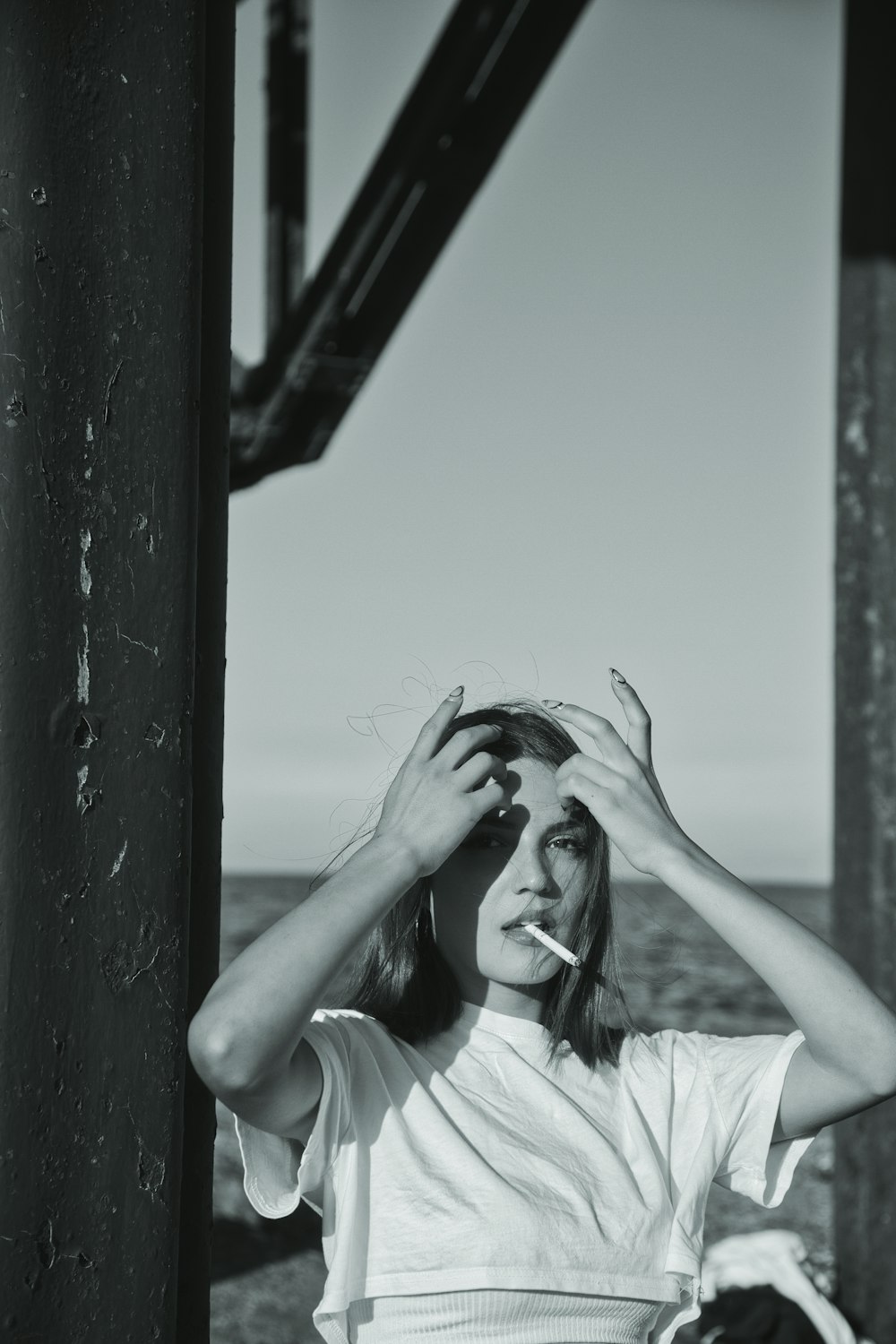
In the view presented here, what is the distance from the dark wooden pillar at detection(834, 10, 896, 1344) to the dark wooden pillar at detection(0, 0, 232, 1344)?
1.78 m

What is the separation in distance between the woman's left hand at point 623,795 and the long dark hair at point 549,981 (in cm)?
12

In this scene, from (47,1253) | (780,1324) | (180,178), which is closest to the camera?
(47,1253)

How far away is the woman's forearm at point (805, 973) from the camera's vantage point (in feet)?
4.64

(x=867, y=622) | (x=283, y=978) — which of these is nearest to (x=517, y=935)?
(x=283, y=978)

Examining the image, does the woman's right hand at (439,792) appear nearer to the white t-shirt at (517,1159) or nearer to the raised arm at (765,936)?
the raised arm at (765,936)

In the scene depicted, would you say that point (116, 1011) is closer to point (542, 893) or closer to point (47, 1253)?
point (47, 1253)

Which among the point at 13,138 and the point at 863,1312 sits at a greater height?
the point at 13,138

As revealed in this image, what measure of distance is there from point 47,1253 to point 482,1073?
1.90 ft

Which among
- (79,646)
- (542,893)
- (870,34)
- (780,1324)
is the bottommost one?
(780,1324)

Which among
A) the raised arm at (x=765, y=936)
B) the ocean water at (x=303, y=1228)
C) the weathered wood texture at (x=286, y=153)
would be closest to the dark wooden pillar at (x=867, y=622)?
the ocean water at (x=303, y=1228)

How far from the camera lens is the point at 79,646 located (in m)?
1.15

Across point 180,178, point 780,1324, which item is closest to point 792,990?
point 180,178

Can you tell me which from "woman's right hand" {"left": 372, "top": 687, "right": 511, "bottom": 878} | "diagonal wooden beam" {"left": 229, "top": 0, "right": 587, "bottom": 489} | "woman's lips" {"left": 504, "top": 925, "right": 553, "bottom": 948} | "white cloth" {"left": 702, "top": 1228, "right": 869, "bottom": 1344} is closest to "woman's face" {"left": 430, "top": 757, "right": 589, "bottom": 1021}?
"woman's lips" {"left": 504, "top": 925, "right": 553, "bottom": 948}

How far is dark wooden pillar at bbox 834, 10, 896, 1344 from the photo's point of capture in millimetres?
2605
